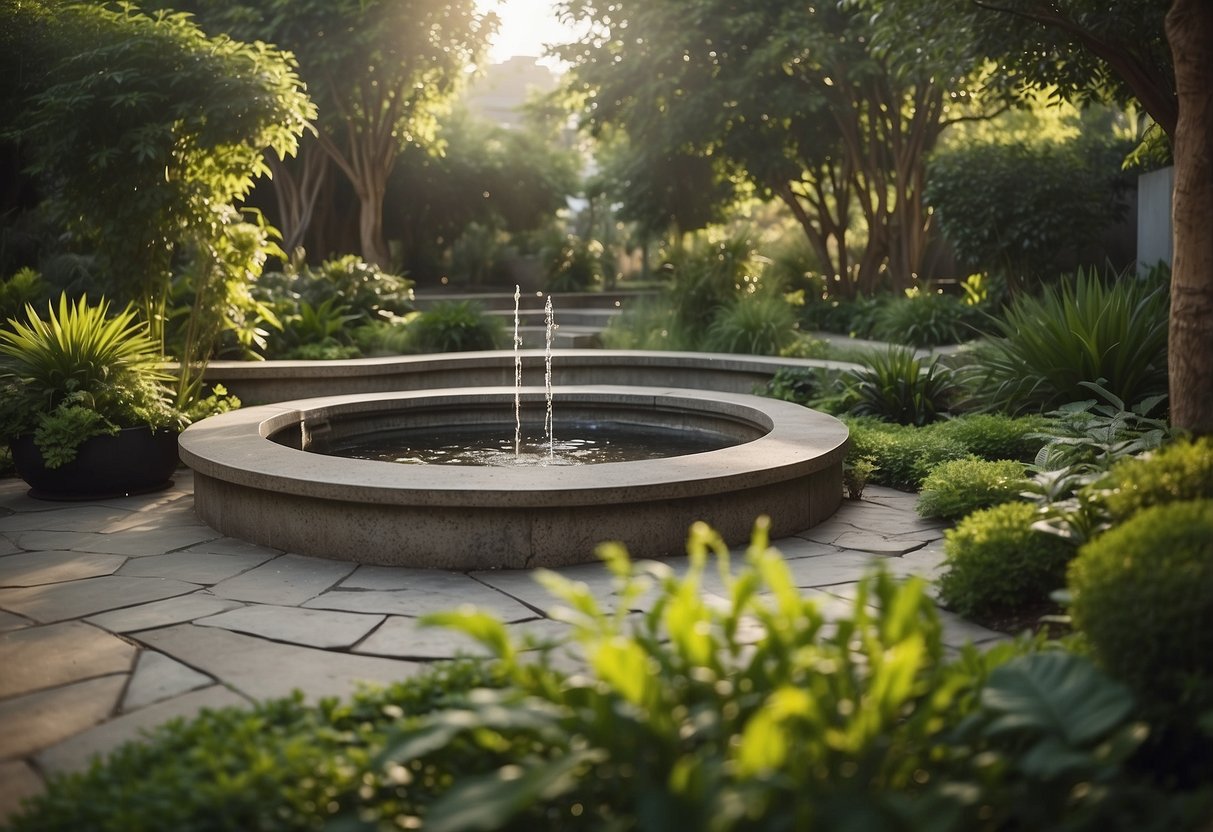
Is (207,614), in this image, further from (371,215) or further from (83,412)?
(371,215)

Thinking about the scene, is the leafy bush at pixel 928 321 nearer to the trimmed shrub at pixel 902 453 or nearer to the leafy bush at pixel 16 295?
the trimmed shrub at pixel 902 453

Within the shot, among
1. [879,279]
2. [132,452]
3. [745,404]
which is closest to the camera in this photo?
[132,452]

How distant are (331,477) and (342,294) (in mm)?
8242

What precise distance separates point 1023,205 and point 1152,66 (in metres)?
5.30

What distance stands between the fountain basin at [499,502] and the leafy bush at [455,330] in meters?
5.98

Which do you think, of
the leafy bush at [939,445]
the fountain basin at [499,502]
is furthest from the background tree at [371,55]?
the fountain basin at [499,502]

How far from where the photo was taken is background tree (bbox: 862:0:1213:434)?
A: 479 centimetres

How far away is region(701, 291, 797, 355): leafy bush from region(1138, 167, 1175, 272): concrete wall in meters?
3.61

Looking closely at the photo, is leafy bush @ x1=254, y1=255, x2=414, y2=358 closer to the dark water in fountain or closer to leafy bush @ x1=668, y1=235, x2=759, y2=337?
the dark water in fountain

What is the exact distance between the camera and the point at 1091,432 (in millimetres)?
5906

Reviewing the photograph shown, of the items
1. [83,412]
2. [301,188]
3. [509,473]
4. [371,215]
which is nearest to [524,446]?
[509,473]

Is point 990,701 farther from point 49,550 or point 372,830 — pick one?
point 49,550

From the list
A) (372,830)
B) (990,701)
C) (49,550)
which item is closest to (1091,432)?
(990,701)

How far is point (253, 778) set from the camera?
236 cm
